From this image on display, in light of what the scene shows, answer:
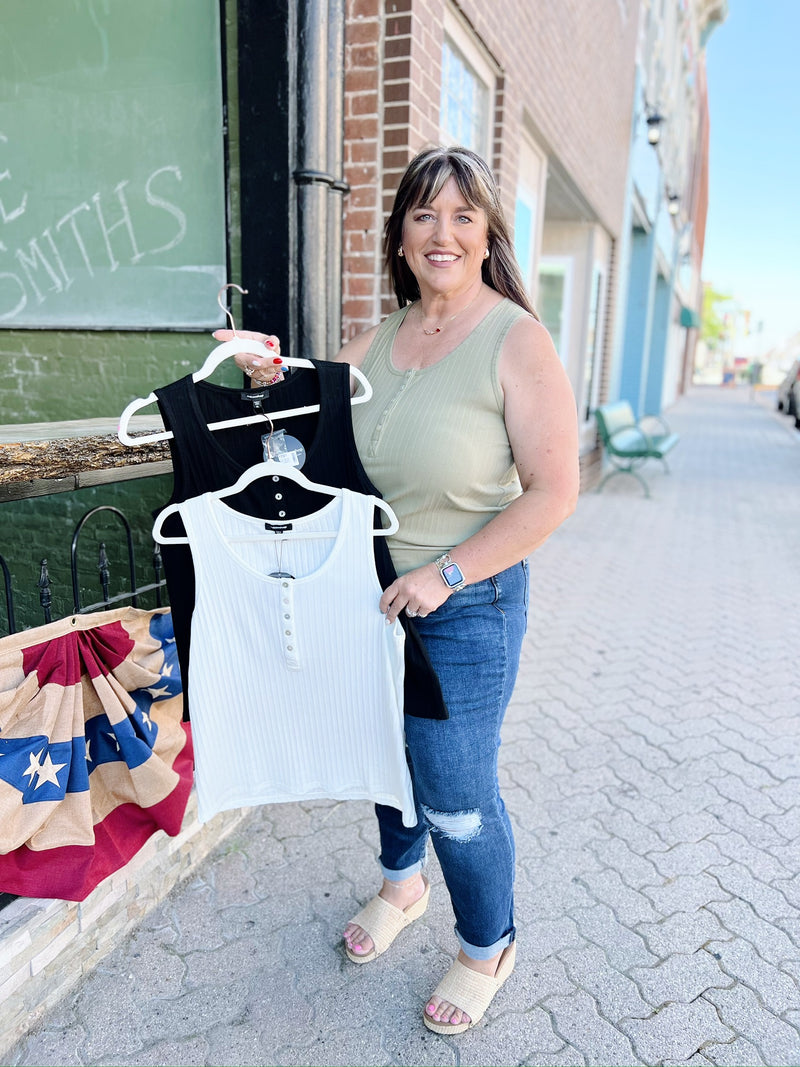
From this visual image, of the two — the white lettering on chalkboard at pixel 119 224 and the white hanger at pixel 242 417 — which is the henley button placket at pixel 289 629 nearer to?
the white hanger at pixel 242 417

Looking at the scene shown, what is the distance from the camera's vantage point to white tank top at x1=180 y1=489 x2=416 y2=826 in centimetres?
174

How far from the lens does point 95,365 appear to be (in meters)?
3.86

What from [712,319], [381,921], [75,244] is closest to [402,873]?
[381,921]

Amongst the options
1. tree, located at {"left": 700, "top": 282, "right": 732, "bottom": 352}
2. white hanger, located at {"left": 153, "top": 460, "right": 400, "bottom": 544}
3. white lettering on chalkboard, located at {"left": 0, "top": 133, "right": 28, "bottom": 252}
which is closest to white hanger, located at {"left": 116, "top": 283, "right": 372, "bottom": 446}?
white hanger, located at {"left": 153, "top": 460, "right": 400, "bottom": 544}

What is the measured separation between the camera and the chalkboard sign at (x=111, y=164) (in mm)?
3369

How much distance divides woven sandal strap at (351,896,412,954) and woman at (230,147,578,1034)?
0.27 m

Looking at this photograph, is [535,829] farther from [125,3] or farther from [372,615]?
[125,3]

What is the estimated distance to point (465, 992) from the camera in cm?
204

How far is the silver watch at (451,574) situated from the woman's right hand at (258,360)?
613mm

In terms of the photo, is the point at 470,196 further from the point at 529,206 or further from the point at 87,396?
the point at 529,206

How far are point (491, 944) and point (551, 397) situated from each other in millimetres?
1463

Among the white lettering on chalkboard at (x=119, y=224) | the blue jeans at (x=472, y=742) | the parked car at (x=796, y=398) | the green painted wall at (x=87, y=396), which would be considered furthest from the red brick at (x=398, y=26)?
the parked car at (x=796, y=398)

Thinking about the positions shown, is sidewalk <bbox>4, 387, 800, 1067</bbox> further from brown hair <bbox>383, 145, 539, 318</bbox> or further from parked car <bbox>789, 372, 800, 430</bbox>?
parked car <bbox>789, 372, 800, 430</bbox>

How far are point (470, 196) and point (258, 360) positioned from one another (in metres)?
0.62
